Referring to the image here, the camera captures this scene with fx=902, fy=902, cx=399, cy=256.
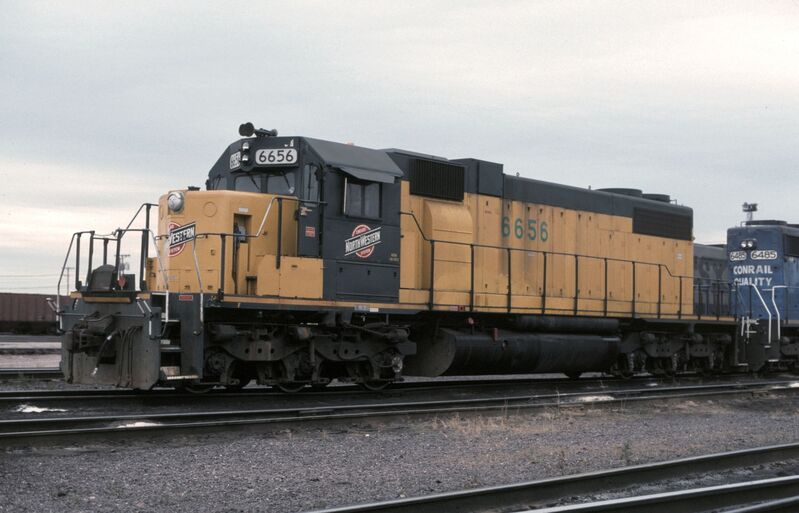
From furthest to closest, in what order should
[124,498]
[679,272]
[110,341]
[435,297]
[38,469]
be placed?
[679,272]
[435,297]
[110,341]
[38,469]
[124,498]

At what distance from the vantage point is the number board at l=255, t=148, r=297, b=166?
41.0 feet

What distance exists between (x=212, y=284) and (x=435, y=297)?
12.0ft

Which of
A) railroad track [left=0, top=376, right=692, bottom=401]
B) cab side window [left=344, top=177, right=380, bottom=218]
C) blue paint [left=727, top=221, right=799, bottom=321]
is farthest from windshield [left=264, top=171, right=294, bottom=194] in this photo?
blue paint [left=727, top=221, right=799, bottom=321]

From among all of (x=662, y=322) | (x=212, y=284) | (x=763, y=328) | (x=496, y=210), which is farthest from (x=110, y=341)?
(x=763, y=328)

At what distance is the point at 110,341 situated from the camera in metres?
11.1

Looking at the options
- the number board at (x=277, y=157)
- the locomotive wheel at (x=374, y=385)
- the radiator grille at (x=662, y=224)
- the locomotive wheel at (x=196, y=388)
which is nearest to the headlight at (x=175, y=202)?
the number board at (x=277, y=157)

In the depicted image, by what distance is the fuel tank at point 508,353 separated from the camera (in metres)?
14.1

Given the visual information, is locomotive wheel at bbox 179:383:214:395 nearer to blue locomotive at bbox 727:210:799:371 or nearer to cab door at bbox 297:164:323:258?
cab door at bbox 297:164:323:258

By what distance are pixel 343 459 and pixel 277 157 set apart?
5613mm

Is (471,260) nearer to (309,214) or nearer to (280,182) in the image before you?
(309,214)

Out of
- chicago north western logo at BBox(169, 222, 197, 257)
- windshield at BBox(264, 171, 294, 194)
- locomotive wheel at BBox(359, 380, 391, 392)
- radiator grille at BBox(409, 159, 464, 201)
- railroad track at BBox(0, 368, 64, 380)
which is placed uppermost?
radiator grille at BBox(409, 159, 464, 201)

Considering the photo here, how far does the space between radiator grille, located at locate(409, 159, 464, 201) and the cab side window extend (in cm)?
98

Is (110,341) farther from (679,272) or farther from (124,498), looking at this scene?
(679,272)

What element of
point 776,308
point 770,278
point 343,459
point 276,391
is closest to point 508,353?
point 276,391
